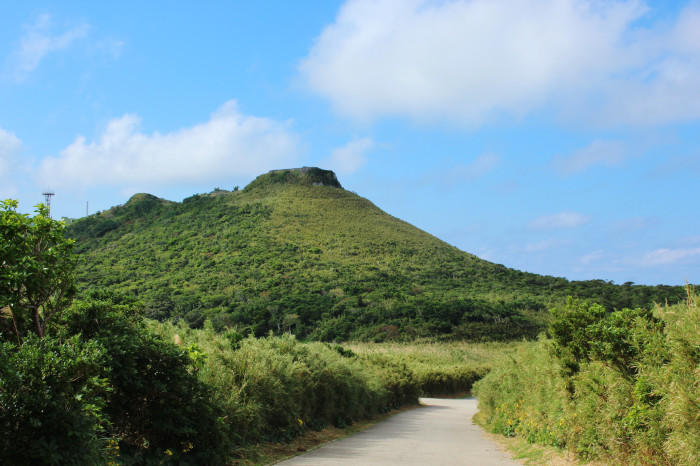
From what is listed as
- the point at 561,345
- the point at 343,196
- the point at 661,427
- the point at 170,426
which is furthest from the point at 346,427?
the point at 343,196

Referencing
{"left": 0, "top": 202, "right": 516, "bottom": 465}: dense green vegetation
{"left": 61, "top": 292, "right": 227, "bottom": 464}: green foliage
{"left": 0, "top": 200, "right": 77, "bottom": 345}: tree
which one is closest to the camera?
{"left": 0, "top": 202, "right": 516, "bottom": 465}: dense green vegetation

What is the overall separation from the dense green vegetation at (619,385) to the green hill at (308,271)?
38.7 meters

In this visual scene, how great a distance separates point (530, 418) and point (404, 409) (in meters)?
13.9

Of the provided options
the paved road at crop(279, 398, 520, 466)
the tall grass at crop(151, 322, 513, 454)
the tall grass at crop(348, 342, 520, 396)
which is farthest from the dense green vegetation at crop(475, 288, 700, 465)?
the tall grass at crop(348, 342, 520, 396)

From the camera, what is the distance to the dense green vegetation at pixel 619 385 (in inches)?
231

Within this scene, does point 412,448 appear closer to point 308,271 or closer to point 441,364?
point 441,364

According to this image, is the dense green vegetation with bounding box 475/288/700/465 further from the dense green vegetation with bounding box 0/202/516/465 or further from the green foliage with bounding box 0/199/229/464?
the green foliage with bounding box 0/199/229/464

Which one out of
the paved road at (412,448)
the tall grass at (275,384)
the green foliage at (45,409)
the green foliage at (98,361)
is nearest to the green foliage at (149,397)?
Answer: the green foliage at (98,361)

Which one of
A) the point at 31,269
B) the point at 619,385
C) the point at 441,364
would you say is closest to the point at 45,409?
the point at 31,269

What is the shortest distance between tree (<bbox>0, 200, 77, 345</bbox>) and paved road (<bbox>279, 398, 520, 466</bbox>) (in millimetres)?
4577

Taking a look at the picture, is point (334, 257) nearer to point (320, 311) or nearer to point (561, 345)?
point (320, 311)

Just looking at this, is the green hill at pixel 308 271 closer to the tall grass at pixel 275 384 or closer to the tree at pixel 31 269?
the tall grass at pixel 275 384

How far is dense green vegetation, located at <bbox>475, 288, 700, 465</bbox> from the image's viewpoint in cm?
588

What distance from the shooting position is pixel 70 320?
25.8ft
